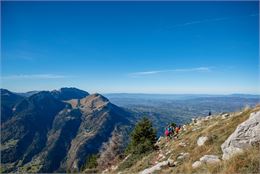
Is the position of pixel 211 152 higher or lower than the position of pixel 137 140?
higher

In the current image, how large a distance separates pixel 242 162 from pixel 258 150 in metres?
1.34

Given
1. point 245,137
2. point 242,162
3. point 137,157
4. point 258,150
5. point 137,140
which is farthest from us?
point 137,140

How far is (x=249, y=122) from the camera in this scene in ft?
43.8

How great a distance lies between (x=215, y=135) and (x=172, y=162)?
4442mm

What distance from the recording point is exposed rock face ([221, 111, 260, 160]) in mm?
12523

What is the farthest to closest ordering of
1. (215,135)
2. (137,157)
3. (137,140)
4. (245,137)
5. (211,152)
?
(137,140)
(137,157)
(215,135)
(211,152)
(245,137)

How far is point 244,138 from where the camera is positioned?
1289 centimetres

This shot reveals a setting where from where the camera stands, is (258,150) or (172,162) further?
(172,162)

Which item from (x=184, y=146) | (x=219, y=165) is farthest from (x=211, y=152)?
(x=184, y=146)

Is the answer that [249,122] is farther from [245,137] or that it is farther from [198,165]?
[198,165]

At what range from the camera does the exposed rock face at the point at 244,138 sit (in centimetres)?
1252

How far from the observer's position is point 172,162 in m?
17.5

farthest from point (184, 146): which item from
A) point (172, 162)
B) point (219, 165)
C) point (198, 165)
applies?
point (219, 165)

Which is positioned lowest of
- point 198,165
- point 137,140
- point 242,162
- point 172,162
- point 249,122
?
point 137,140
